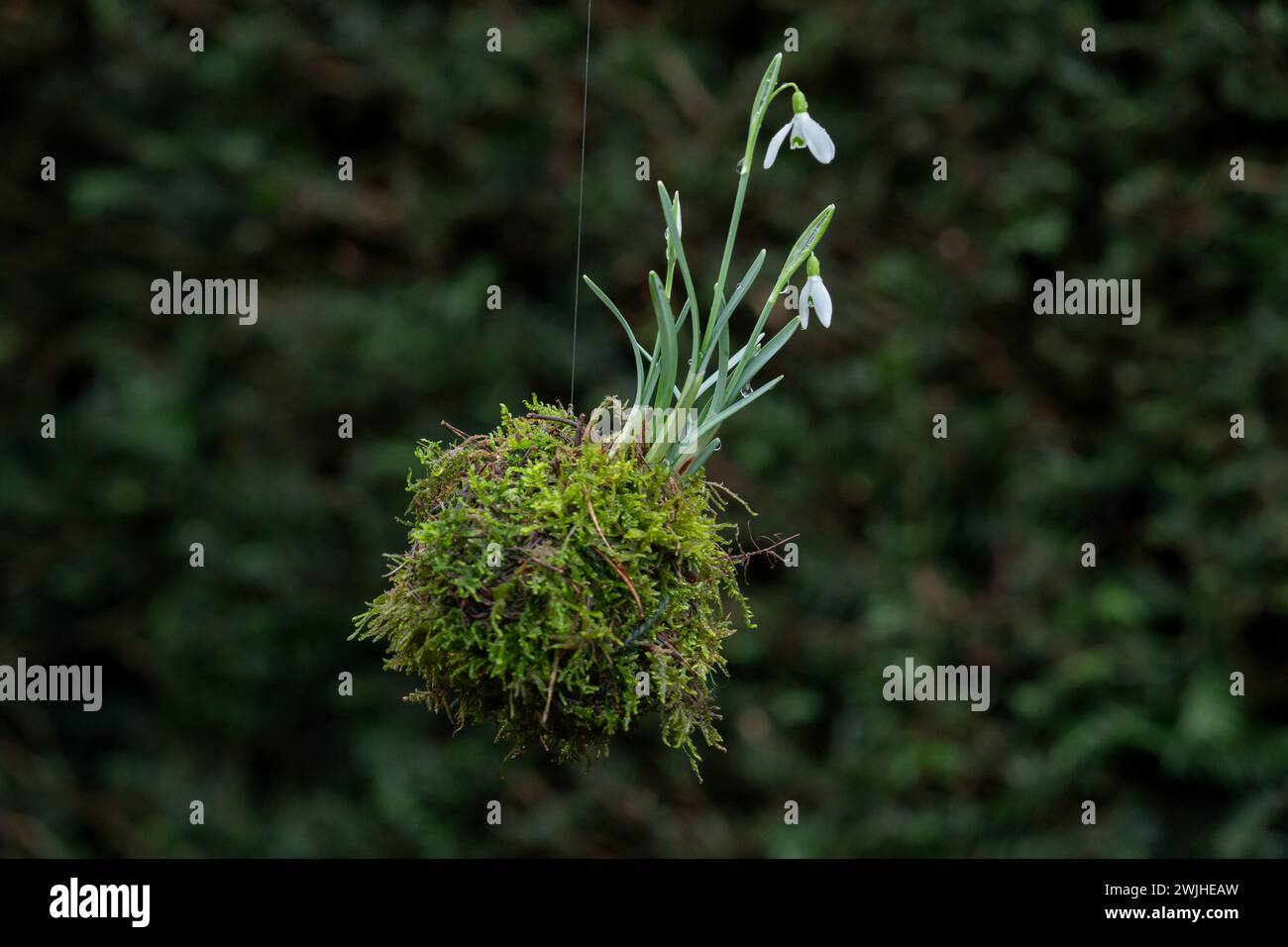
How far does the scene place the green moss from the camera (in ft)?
4.11

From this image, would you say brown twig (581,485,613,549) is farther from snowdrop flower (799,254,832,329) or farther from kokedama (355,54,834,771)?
snowdrop flower (799,254,832,329)

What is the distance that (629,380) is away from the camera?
2.77 meters

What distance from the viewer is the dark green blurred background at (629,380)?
2.54 metres

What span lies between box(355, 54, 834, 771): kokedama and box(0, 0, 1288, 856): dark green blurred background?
1.32 m

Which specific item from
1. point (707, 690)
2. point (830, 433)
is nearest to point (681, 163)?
point (830, 433)

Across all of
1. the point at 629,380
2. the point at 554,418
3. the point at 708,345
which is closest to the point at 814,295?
the point at 708,345

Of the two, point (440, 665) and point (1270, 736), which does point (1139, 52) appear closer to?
point (1270, 736)

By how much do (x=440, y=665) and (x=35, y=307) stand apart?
2.35 metres

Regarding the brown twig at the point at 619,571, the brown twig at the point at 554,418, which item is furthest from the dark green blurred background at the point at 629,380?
the brown twig at the point at 619,571

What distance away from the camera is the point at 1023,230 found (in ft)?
8.66

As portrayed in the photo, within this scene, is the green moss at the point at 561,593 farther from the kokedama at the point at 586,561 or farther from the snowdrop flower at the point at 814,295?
the snowdrop flower at the point at 814,295

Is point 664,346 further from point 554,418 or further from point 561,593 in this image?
point 561,593

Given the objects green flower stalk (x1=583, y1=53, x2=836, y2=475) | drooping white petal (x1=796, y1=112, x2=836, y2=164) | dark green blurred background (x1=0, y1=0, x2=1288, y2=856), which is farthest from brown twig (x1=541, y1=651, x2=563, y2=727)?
dark green blurred background (x1=0, y1=0, x2=1288, y2=856)

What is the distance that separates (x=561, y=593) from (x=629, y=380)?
1.56 meters
